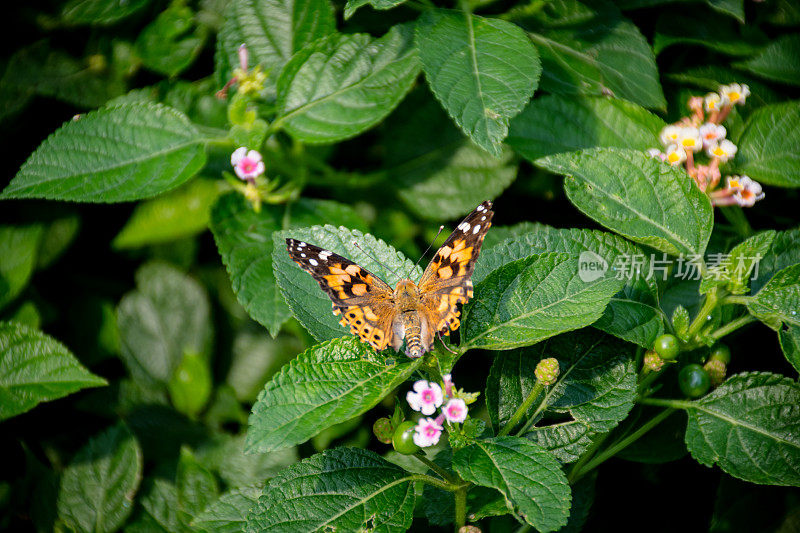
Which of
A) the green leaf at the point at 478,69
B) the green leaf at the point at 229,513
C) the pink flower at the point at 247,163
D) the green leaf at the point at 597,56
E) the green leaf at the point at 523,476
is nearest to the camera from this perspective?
the green leaf at the point at 523,476

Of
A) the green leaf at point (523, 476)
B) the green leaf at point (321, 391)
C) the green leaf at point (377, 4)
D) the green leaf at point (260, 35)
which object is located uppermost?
the green leaf at point (377, 4)

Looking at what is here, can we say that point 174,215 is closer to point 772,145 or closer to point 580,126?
point 580,126

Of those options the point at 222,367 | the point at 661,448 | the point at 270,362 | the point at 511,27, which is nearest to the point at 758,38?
the point at 511,27

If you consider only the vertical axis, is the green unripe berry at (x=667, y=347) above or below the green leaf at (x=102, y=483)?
above

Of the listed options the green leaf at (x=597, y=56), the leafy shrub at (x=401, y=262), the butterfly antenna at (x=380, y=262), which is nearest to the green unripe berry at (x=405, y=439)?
the leafy shrub at (x=401, y=262)

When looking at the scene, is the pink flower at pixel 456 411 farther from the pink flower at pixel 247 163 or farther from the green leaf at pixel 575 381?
the pink flower at pixel 247 163

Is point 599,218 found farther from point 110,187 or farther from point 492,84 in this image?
point 110,187
